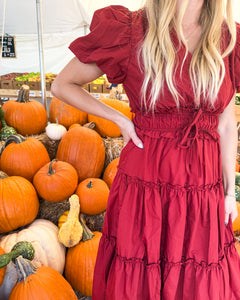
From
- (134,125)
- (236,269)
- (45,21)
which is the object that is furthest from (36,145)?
(45,21)

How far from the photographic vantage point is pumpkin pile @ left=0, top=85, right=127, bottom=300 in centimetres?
119

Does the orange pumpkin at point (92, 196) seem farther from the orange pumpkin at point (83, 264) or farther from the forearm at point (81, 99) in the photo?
the forearm at point (81, 99)

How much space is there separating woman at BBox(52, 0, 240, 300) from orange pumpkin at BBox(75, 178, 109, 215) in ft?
2.44

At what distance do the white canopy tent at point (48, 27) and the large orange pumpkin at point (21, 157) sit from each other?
3.54 meters

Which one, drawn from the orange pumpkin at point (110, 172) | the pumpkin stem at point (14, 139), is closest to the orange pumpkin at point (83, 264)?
the orange pumpkin at point (110, 172)

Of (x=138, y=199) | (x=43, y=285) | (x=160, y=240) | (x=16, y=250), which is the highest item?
(x=138, y=199)

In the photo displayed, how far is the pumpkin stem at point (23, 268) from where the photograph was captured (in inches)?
44.1

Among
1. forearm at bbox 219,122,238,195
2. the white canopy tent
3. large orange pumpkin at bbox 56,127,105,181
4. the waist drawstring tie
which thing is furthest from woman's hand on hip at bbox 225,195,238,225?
the white canopy tent

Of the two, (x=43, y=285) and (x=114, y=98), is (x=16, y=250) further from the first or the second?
(x=114, y=98)

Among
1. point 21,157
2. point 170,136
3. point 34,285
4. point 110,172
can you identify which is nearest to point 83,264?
point 34,285

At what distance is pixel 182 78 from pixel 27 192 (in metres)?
1.12

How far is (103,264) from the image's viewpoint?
990 millimetres

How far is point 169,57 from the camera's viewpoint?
0.80 meters

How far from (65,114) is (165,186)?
→ 1.40 meters
